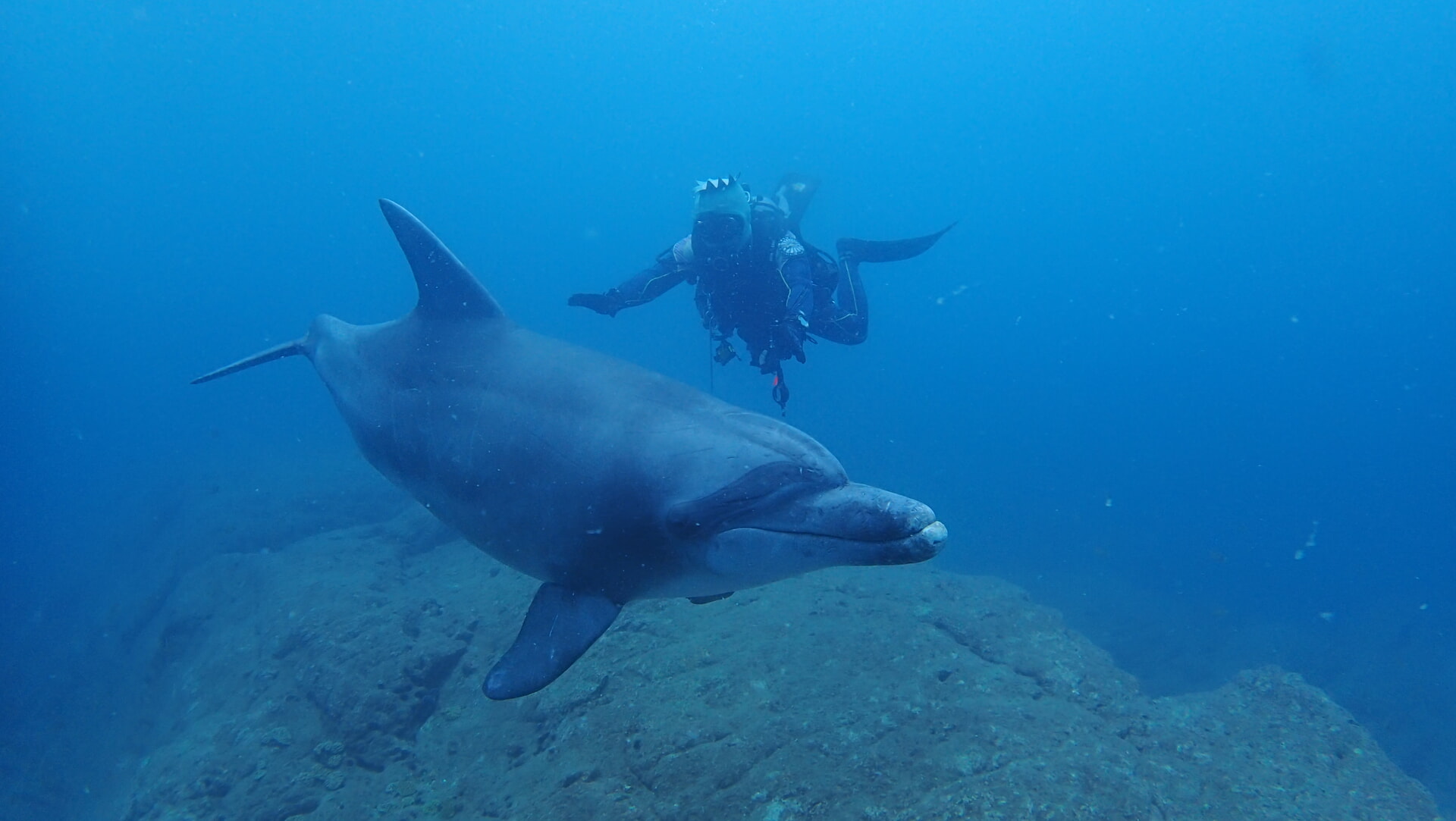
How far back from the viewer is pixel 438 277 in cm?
388

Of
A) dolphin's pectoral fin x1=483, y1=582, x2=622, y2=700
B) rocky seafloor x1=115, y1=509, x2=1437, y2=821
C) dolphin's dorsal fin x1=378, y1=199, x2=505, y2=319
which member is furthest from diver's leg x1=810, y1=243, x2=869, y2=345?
dolphin's pectoral fin x1=483, y1=582, x2=622, y2=700

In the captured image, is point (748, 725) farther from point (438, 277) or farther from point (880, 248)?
point (880, 248)

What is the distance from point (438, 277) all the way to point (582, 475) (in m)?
1.70

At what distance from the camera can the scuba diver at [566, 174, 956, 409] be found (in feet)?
23.2

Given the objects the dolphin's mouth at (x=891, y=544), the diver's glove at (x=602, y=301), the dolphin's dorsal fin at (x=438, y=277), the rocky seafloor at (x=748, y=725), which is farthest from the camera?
the diver's glove at (x=602, y=301)

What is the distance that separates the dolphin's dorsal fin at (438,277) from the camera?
379 centimetres

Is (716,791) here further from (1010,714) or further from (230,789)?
(230,789)

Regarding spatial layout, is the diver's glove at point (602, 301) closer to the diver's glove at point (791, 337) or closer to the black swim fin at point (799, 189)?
the diver's glove at point (791, 337)

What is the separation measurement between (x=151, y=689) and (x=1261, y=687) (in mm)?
14141

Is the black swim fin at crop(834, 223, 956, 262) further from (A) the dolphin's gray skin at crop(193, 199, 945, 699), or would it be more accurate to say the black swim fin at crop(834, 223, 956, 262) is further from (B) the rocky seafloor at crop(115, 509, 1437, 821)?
(A) the dolphin's gray skin at crop(193, 199, 945, 699)

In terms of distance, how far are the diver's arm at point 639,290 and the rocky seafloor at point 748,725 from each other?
3150 millimetres

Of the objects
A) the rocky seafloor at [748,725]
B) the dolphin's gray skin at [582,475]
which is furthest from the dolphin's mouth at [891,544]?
the rocky seafloor at [748,725]

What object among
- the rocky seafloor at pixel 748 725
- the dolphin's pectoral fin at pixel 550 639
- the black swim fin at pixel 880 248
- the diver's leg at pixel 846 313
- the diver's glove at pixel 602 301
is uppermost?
the black swim fin at pixel 880 248

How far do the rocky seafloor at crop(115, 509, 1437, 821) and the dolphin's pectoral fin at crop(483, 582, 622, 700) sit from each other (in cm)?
142
